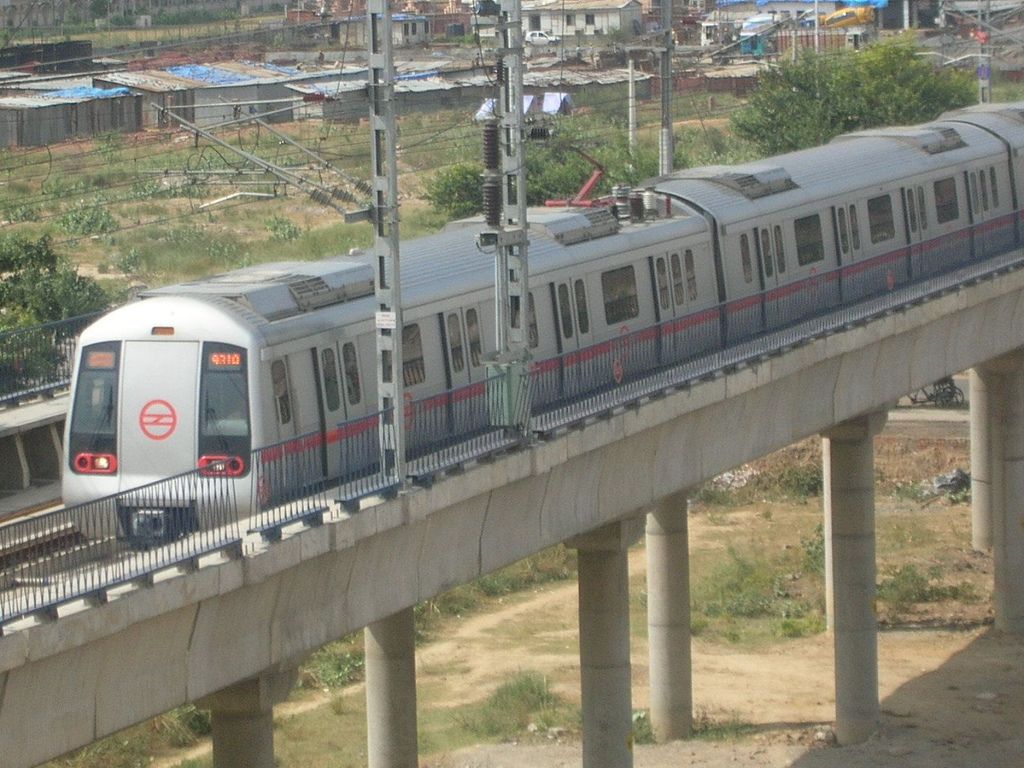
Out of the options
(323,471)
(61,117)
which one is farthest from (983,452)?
(61,117)

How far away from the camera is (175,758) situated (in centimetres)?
3341

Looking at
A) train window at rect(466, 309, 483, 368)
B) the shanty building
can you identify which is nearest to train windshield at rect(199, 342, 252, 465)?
train window at rect(466, 309, 483, 368)

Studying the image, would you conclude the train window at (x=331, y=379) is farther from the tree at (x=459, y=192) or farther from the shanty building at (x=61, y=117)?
the tree at (x=459, y=192)

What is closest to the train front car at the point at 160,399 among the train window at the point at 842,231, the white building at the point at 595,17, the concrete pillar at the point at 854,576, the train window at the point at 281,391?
the train window at the point at 281,391

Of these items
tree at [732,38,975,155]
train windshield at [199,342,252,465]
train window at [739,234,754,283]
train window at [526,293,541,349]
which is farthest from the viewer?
tree at [732,38,975,155]

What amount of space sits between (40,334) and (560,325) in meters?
6.95

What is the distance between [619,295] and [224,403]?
28.6 feet

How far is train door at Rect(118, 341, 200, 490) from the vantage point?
826 inches

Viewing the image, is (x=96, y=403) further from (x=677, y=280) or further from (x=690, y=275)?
(x=690, y=275)

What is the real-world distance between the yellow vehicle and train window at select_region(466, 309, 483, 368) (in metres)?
85.6

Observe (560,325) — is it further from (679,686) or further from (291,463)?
(679,686)

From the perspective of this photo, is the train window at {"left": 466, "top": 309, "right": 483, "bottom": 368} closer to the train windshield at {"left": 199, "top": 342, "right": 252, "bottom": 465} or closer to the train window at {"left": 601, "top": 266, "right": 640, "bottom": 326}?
the train window at {"left": 601, "top": 266, "right": 640, "bottom": 326}

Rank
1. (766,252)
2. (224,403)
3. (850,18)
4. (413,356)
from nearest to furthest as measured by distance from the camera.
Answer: (224,403) < (413,356) < (766,252) < (850,18)

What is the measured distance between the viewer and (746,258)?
31.6 m
